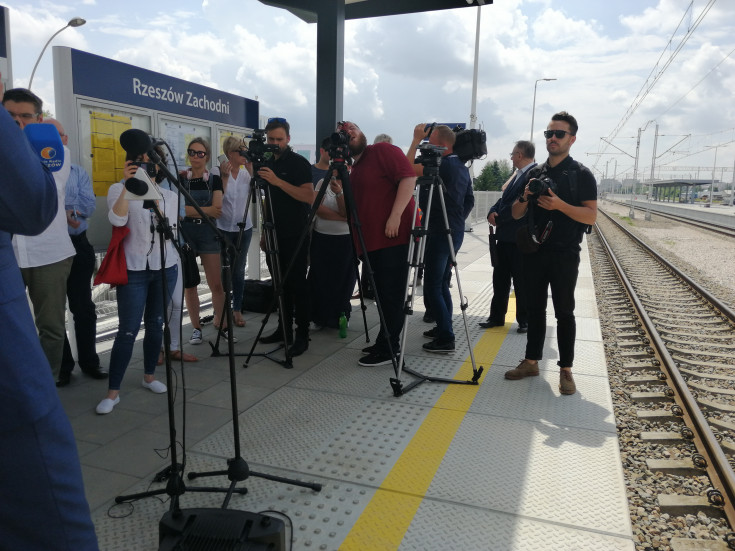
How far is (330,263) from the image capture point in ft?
19.0

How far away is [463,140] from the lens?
536 cm

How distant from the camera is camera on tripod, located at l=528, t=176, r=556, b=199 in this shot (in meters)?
3.98

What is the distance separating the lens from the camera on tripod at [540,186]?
3979mm

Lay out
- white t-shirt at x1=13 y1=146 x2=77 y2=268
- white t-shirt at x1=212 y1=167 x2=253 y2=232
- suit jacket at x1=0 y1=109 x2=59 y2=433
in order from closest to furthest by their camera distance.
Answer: suit jacket at x1=0 y1=109 x2=59 y2=433
white t-shirt at x1=13 y1=146 x2=77 y2=268
white t-shirt at x1=212 y1=167 x2=253 y2=232

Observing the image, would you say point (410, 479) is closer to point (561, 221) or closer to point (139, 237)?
point (561, 221)

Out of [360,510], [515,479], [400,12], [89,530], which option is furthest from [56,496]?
[400,12]

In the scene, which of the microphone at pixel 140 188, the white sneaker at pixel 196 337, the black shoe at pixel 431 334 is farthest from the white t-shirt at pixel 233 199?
the microphone at pixel 140 188

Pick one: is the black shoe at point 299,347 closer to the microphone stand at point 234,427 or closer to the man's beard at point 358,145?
the man's beard at point 358,145

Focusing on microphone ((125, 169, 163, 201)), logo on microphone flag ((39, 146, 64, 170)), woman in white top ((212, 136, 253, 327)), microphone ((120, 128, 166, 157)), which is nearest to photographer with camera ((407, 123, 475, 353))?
woman in white top ((212, 136, 253, 327))

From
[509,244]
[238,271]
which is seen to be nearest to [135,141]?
[238,271]

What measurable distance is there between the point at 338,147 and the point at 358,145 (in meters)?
0.59

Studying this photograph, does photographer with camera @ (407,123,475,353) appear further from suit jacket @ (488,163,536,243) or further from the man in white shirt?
the man in white shirt

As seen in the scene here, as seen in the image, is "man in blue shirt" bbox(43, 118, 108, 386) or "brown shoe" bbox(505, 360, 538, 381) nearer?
"man in blue shirt" bbox(43, 118, 108, 386)

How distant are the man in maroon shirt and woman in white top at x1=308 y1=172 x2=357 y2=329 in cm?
75
